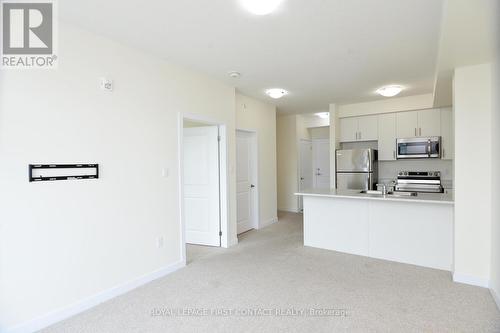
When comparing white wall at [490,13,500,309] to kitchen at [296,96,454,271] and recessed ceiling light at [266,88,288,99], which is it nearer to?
kitchen at [296,96,454,271]

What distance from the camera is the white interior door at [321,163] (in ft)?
26.3

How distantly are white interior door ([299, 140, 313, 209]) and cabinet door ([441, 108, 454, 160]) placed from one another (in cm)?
317

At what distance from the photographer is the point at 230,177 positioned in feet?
15.0

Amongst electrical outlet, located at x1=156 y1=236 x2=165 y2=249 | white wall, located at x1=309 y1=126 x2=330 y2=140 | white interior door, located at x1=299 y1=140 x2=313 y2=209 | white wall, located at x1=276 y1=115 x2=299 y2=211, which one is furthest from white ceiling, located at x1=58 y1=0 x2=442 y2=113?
white wall, located at x1=309 y1=126 x2=330 y2=140

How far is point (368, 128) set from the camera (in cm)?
600

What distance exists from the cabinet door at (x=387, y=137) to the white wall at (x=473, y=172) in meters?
2.71

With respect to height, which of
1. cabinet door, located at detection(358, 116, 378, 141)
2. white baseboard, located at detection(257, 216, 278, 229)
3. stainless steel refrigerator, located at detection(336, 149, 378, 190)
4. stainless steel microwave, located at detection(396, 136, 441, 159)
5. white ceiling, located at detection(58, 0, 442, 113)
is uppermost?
white ceiling, located at detection(58, 0, 442, 113)

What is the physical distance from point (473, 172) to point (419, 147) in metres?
2.49

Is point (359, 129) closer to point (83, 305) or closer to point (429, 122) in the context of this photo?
point (429, 122)

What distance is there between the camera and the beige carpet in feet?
7.66

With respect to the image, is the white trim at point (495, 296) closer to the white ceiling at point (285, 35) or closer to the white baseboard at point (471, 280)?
the white baseboard at point (471, 280)

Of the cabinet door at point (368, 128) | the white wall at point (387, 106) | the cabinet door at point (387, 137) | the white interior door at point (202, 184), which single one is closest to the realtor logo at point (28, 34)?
the white interior door at point (202, 184)

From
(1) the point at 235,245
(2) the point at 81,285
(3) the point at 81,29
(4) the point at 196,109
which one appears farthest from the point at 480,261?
(3) the point at 81,29

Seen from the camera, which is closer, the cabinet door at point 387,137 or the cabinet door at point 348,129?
the cabinet door at point 387,137
